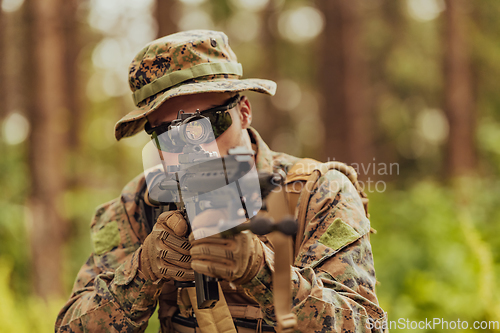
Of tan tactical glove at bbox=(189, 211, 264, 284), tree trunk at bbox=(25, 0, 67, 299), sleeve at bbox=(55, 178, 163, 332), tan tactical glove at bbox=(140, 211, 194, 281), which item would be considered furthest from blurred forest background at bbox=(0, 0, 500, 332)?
tan tactical glove at bbox=(189, 211, 264, 284)

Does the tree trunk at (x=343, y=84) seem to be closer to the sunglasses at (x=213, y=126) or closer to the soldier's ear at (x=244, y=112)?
the soldier's ear at (x=244, y=112)

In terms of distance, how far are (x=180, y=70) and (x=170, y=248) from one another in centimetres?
95

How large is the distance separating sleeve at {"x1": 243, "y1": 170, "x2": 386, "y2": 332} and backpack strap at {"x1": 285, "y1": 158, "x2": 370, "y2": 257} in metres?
0.03

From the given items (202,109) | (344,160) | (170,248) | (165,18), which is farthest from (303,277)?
(344,160)

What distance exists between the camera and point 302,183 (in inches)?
90.5

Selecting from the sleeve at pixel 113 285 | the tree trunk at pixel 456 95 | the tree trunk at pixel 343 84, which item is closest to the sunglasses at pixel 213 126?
the sleeve at pixel 113 285

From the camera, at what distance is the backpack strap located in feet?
7.35

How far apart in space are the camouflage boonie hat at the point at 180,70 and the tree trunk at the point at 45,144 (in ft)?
17.0

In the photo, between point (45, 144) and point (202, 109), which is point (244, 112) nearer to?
point (202, 109)

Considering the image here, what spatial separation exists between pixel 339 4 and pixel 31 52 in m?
5.16

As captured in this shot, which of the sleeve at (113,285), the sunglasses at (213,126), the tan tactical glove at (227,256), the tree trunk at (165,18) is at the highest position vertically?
the tree trunk at (165,18)

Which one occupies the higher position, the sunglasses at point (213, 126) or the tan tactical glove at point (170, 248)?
the sunglasses at point (213, 126)

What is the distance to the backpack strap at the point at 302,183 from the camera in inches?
88.2

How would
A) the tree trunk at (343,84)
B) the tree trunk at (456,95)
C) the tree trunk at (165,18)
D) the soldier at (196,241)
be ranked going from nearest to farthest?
the soldier at (196,241), the tree trunk at (165,18), the tree trunk at (343,84), the tree trunk at (456,95)
